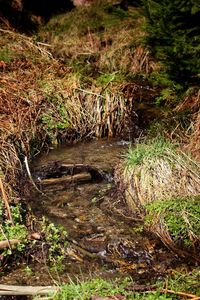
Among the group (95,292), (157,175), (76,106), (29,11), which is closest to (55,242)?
(95,292)

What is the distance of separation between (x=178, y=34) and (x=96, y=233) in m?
3.31

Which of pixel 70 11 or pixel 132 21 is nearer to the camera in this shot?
pixel 132 21

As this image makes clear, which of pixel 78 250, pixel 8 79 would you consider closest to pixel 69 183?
pixel 78 250

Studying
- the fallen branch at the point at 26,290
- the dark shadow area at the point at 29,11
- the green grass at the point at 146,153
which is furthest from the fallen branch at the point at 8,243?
the dark shadow area at the point at 29,11

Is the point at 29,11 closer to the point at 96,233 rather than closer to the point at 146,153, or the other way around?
the point at 146,153

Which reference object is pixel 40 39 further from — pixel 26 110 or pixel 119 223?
pixel 119 223

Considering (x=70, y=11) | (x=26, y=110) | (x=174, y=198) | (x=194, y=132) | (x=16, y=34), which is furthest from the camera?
(x=70, y=11)

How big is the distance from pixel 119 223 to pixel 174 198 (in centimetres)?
61

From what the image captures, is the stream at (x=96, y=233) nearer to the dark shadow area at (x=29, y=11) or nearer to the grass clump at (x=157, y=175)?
the grass clump at (x=157, y=175)

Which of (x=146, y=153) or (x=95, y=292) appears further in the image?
(x=146, y=153)

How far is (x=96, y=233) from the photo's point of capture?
4.80m

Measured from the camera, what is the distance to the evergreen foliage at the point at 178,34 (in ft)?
21.4

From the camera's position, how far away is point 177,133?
6398 millimetres

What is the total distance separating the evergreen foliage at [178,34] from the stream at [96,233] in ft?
5.23
